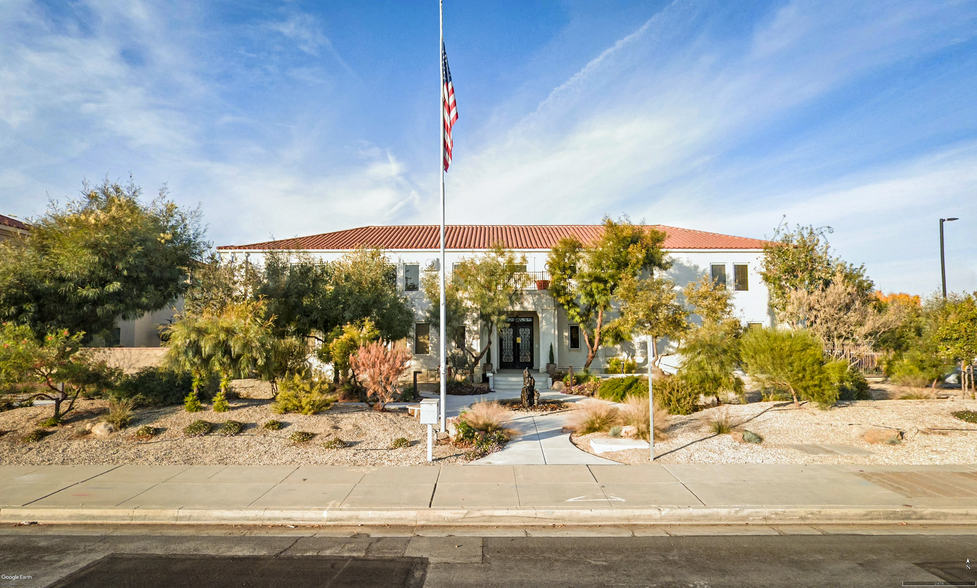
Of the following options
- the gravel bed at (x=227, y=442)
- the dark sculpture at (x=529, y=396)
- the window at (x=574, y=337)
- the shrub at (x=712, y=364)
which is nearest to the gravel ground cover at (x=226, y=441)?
the gravel bed at (x=227, y=442)

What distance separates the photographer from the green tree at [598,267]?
21734 mm

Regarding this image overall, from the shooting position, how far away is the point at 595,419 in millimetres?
11281

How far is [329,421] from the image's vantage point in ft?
37.1

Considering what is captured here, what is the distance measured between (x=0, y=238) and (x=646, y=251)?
26.9 meters

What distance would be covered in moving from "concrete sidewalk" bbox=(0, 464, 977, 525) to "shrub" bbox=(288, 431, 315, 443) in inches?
51.4

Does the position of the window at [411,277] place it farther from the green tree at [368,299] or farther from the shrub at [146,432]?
the shrub at [146,432]

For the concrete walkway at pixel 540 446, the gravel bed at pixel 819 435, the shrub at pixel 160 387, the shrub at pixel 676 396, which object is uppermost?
the shrub at pixel 160 387

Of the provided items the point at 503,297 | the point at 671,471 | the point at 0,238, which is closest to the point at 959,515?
the point at 671,471

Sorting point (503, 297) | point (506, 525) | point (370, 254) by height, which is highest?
point (370, 254)

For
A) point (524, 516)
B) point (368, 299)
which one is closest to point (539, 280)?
point (368, 299)

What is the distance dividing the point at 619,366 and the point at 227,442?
17255mm

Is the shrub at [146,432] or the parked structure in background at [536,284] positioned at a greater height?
the parked structure in background at [536,284]

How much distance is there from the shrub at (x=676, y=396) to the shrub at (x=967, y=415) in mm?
5737

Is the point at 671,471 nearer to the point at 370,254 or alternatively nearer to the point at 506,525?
the point at 506,525
